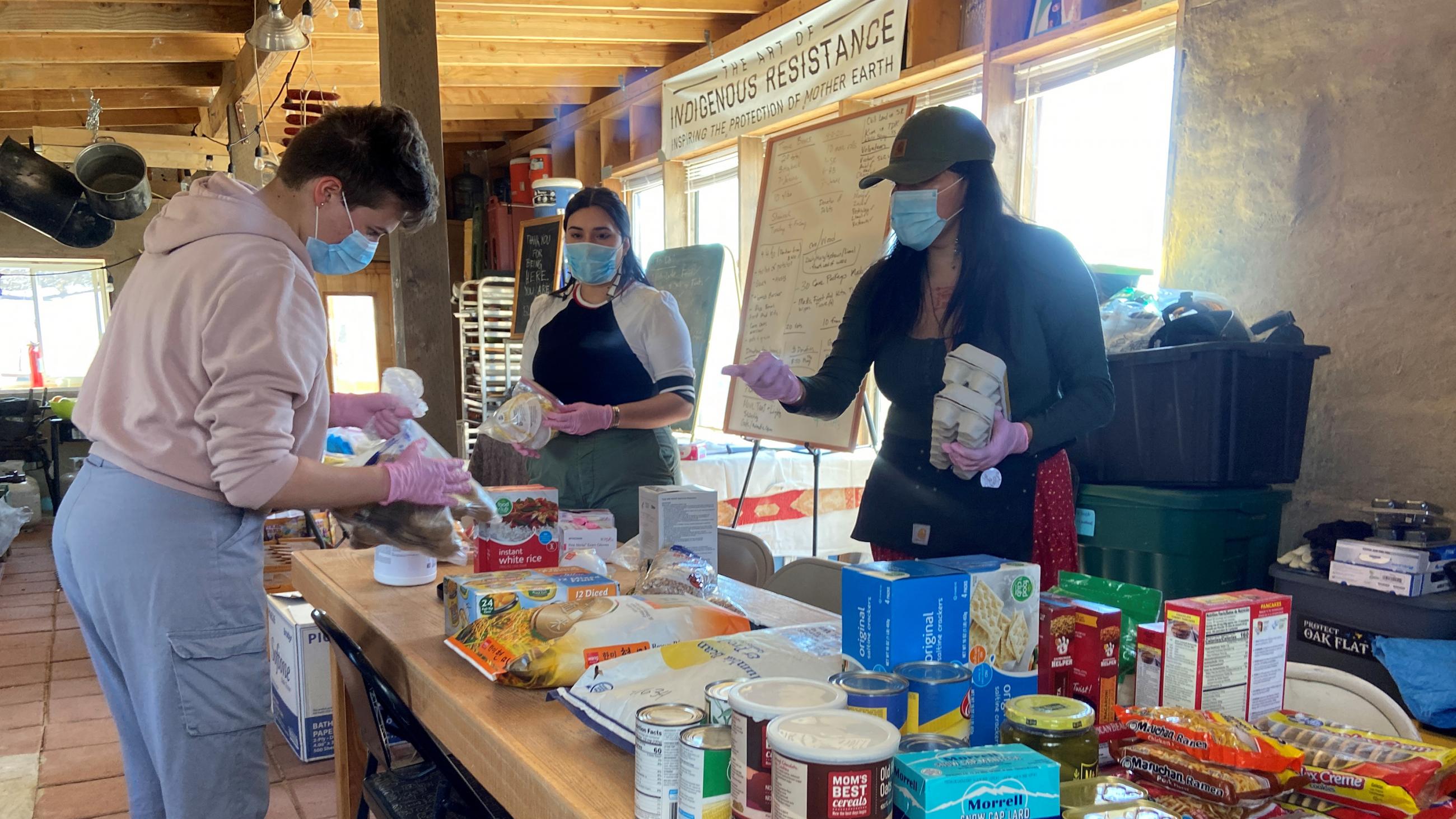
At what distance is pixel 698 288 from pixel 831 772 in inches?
175

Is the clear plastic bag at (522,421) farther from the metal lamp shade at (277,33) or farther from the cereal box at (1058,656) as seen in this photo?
the metal lamp shade at (277,33)

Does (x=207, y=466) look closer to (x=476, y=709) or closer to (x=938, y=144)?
(x=476, y=709)

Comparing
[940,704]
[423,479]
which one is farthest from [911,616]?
[423,479]

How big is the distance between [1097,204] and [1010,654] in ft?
9.72

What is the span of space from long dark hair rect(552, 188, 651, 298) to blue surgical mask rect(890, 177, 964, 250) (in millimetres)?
892

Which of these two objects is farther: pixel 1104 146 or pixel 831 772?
pixel 1104 146

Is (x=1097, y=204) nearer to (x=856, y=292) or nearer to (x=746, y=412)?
(x=746, y=412)

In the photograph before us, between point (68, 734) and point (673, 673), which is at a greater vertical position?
point (673, 673)

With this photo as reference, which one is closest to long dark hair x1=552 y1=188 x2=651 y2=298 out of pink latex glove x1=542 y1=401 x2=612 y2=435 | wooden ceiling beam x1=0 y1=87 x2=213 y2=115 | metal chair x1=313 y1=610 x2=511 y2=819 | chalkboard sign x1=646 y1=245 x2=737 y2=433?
pink latex glove x1=542 y1=401 x2=612 y2=435

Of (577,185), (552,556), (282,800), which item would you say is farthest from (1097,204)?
(577,185)

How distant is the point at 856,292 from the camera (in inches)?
78.7

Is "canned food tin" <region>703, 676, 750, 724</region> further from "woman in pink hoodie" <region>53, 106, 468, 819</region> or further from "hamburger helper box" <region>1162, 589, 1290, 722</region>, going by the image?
"woman in pink hoodie" <region>53, 106, 468, 819</region>

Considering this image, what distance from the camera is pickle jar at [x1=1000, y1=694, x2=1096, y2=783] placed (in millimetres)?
837

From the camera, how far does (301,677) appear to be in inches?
110
